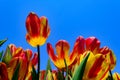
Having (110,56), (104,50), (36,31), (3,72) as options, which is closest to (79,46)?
(104,50)

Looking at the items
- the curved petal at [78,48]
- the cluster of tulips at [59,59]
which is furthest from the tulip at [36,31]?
the curved petal at [78,48]

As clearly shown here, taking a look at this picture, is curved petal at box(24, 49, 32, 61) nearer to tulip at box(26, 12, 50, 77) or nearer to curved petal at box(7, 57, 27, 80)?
tulip at box(26, 12, 50, 77)

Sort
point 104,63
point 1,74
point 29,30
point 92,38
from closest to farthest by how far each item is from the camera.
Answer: point 1,74
point 104,63
point 92,38
point 29,30

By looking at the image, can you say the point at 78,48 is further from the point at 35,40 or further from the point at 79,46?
the point at 35,40

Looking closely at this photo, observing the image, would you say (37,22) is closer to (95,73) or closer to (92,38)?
(92,38)

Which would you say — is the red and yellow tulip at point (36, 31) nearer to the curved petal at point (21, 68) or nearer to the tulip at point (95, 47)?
the tulip at point (95, 47)

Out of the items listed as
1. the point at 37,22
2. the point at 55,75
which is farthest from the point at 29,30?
the point at 55,75
